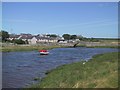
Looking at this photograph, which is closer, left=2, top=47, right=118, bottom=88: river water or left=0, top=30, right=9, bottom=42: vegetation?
left=2, top=47, right=118, bottom=88: river water

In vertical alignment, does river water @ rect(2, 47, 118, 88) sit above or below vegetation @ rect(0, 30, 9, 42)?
below

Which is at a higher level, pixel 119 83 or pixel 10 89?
pixel 119 83

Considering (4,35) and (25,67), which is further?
(4,35)

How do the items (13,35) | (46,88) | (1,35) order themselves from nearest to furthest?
(46,88) < (1,35) < (13,35)

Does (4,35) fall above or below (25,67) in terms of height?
above

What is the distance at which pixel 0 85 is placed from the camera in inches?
1042

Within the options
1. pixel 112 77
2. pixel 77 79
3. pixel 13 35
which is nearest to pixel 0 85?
pixel 77 79

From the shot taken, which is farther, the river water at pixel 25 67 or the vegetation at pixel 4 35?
the vegetation at pixel 4 35

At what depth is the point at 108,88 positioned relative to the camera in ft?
55.9

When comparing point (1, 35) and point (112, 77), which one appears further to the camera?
point (1, 35)

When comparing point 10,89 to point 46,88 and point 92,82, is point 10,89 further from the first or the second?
point 92,82

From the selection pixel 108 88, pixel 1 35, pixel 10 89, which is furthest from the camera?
pixel 1 35

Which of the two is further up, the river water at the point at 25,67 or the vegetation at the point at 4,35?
the vegetation at the point at 4,35

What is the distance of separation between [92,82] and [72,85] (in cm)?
162
